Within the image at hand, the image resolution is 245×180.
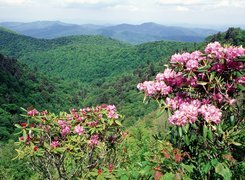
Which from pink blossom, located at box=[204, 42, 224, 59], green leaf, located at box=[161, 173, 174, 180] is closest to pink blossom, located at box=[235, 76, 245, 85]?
pink blossom, located at box=[204, 42, 224, 59]

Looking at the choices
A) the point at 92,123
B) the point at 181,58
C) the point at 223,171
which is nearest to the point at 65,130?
the point at 92,123

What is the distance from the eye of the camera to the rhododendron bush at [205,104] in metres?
4.86

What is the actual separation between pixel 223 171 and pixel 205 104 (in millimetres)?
975

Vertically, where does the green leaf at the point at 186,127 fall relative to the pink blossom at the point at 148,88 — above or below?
below

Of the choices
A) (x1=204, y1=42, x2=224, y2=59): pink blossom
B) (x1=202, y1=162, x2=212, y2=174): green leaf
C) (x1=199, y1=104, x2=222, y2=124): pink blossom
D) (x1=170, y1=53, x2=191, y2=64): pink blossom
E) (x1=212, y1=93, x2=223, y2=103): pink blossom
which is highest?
(x1=204, y1=42, x2=224, y2=59): pink blossom

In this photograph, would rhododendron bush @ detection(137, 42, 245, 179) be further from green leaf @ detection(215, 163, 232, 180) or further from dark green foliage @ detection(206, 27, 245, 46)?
dark green foliage @ detection(206, 27, 245, 46)

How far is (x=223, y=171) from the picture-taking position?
4.72 m

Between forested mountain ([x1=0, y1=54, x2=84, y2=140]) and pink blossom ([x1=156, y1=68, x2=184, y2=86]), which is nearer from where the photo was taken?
pink blossom ([x1=156, y1=68, x2=184, y2=86])

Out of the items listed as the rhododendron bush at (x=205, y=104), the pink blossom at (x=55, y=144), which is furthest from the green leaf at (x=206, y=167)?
the pink blossom at (x=55, y=144)

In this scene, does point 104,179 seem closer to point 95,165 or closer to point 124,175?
point 124,175

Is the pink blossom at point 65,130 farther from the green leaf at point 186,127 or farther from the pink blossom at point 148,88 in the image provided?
the green leaf at point 186,127

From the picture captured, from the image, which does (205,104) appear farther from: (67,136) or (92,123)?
(67,136)

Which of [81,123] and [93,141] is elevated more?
[81,123]

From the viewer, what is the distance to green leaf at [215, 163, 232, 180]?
4680 millimetres
